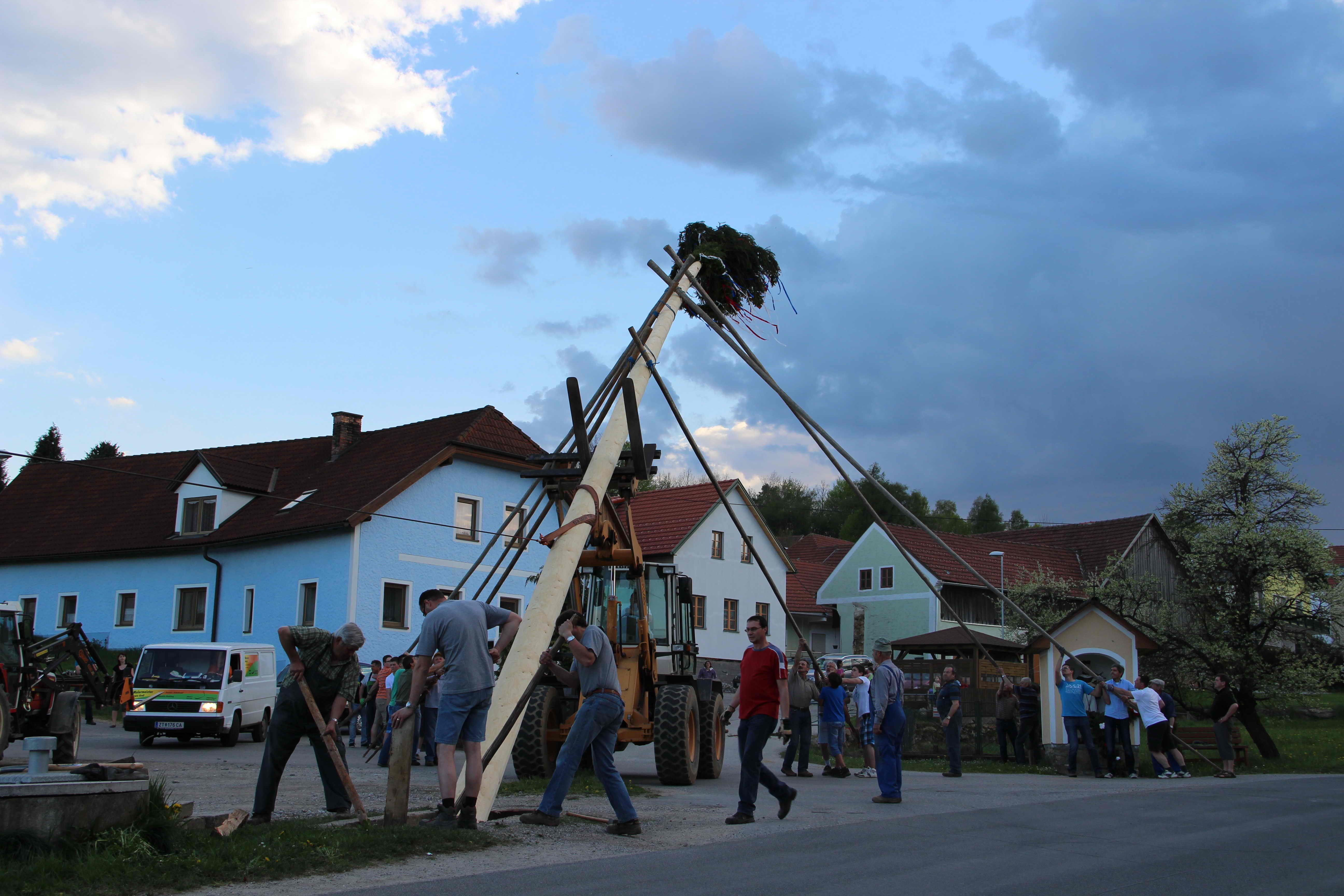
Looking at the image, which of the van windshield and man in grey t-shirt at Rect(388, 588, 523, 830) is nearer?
man in grey t-shirt at Rect(388, 588, 523, 830)

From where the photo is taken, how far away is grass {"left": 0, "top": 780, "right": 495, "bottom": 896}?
6105 millimetres

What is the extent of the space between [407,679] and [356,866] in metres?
8.70

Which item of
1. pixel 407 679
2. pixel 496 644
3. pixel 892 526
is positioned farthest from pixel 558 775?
pixel 892 526

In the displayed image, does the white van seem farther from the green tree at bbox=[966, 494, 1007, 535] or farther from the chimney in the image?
the green tree at bbox=[966, 494, 1007, 535]

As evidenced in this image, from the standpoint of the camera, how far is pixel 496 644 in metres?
8.95

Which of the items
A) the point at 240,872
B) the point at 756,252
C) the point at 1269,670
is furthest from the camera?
the point at 1269,670

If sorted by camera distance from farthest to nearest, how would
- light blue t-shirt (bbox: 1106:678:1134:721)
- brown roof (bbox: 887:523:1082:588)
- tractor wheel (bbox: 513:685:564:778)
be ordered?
brown roof (bbox: 887:523:1082:588), light blue t-shirt (bbox: 1106:678:1134:721), tractor wheel (bbox: 513:685:564:778)

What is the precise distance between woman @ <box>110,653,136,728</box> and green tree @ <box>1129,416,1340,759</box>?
2082 cm

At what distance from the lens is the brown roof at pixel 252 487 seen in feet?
103

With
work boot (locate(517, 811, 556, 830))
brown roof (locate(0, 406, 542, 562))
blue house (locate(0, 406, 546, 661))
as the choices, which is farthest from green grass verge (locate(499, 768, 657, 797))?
blue house (locate(0, 406, 546, 661))

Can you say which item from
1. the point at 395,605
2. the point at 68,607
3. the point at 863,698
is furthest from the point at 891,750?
the point at 68,607

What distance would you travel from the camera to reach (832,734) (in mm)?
16312

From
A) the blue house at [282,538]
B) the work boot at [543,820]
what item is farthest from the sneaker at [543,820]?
the blue house at [282,538]

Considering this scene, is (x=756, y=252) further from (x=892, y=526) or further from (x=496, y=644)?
(x=892, y=526)
